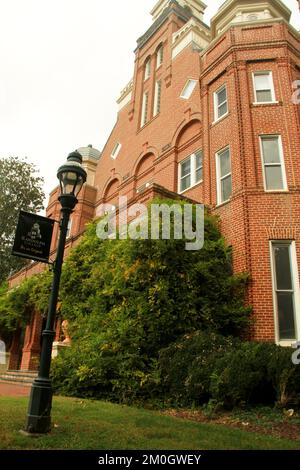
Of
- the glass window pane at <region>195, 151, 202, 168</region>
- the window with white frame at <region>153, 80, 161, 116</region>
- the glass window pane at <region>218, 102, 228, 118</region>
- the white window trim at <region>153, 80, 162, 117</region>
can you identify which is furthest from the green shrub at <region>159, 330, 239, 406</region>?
the window with white frame at <region>153, 80, 161, 116</region>

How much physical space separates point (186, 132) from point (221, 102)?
2.47 metres

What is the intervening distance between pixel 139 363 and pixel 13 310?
446 inches

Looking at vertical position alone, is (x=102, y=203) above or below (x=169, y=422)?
above

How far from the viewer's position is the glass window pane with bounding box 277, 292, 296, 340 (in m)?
10.5

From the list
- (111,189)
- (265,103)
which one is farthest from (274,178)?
(111,189)

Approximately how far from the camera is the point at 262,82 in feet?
45.2

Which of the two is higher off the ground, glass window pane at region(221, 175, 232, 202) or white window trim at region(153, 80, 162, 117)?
white window trim at region(153, 80, 162, 117)

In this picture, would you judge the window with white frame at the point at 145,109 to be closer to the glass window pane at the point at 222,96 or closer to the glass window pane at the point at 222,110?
the glass window pane at the point at 222,96

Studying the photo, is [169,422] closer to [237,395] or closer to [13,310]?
[237,395]

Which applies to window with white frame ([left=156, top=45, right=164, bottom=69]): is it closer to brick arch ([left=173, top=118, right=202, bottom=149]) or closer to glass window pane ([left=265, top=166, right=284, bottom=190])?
brick arch ([left=173, top=118, right=202, bottom=149])

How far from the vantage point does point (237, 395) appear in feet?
23.1

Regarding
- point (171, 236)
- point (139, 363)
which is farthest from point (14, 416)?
point (171, 236)

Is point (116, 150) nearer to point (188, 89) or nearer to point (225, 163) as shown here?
point (188, 89)

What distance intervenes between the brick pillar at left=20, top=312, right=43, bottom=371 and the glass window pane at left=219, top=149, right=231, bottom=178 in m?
10.7
